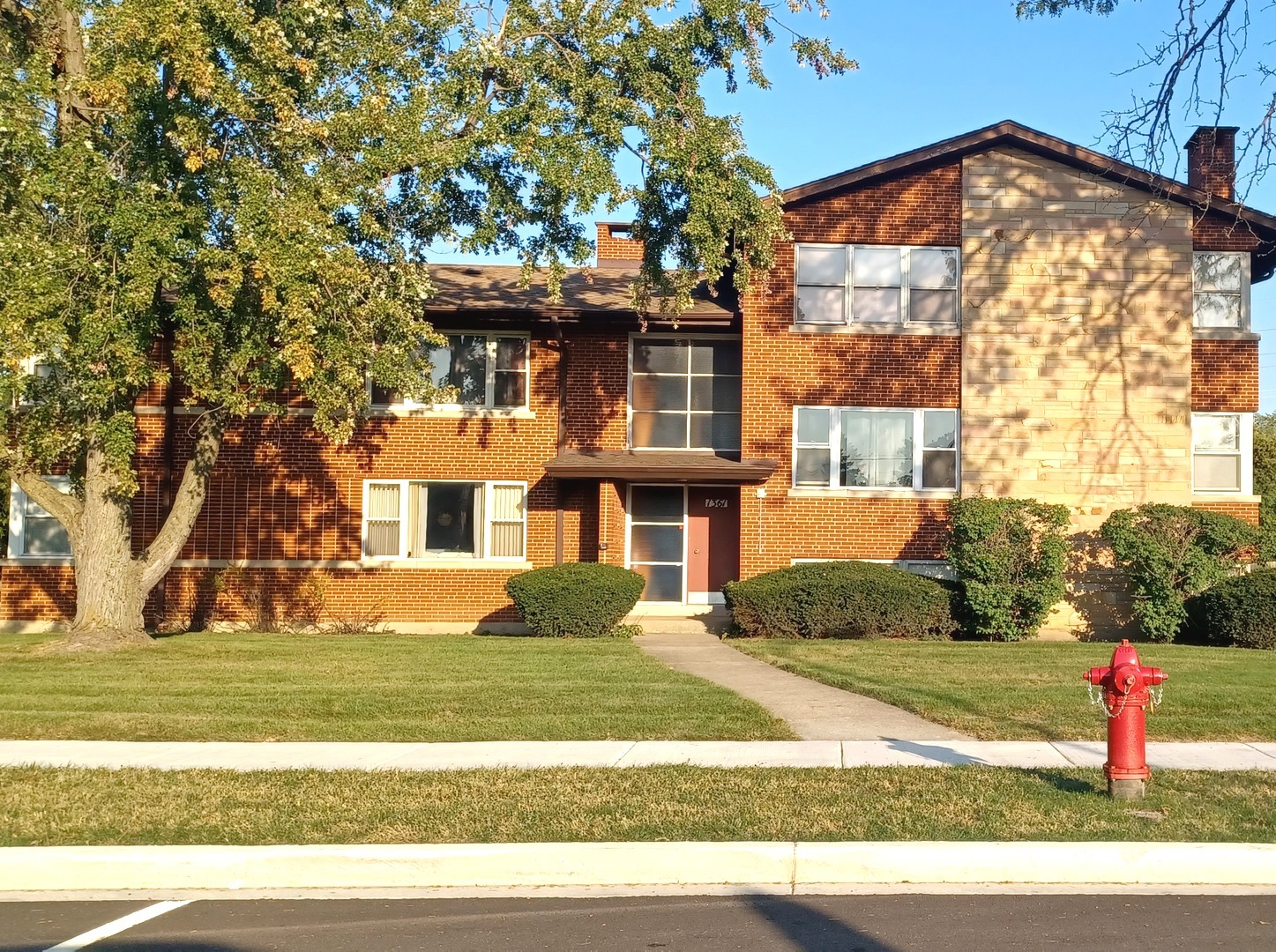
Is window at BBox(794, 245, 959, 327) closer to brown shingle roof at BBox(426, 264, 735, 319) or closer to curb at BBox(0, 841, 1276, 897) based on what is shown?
brown shingle roof at BBox(426, 264, 735, 319)

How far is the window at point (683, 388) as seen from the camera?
21.5 metres

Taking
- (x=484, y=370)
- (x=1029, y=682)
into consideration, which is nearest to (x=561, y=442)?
(x=484, y=370)

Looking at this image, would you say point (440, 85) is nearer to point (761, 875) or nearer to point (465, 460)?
point (465, 460)

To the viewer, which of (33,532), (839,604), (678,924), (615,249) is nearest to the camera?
(678,924)

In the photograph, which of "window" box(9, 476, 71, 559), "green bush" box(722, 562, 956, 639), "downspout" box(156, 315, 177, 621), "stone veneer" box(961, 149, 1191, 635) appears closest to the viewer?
"green bush" box(722, 562, 956, 639)

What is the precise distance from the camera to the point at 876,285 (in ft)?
66.6

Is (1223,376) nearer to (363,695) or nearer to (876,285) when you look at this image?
(876,285)

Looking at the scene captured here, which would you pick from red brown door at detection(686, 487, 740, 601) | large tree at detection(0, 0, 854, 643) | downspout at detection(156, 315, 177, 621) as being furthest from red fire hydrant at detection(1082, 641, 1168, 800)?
downspout at detection(156, 315, 177, 621)

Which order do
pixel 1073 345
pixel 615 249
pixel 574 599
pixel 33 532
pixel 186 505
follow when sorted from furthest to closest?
pixel 615 249 < pixel 33 532 < pixel 1073 345 < pixel 574 599 < pixel 186 505

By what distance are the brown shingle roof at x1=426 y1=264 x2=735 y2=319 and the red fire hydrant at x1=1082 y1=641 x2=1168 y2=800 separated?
12517 millimetres

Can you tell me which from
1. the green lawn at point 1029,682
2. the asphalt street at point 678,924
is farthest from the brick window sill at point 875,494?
the asphalt street at point 678,924

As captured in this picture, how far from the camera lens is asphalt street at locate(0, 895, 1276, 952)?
18.0 ft

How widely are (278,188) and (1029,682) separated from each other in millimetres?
9998

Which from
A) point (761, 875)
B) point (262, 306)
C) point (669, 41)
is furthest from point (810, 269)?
point (761, 875)
